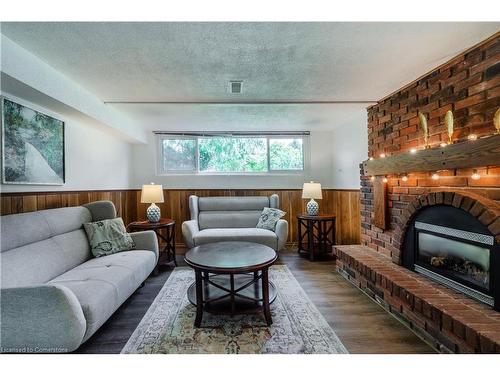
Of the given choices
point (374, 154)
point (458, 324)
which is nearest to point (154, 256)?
point (458, 324)

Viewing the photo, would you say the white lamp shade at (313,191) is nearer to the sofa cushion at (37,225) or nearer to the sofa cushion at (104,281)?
the sofa cushion at (104,281)

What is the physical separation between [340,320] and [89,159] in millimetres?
3572

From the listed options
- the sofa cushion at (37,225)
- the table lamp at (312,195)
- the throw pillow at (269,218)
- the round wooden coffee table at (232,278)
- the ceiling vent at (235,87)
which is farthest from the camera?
the table lamp at (312,195)

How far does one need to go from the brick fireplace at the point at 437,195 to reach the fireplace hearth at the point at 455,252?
2.3 inches

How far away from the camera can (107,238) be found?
271cm

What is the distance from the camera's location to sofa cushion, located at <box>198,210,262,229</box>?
417 centimetres

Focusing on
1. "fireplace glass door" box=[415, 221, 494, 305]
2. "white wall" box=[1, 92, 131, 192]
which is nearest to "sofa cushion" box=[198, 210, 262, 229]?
"white wall" box=[1, 92, 131, 192]

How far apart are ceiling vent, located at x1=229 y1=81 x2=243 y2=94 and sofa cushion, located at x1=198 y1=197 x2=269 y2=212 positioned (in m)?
2.17

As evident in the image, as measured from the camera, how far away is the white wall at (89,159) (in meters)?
2.70

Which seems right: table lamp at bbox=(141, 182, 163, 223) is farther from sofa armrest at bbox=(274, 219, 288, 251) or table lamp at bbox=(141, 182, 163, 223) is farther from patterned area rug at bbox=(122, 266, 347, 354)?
sofa armrest at bbox=(274, 219, 288, 251)

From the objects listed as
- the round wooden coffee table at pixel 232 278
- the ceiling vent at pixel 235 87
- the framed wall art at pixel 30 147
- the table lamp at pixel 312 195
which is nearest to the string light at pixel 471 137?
the round wooden coffee table at pixel 232 278

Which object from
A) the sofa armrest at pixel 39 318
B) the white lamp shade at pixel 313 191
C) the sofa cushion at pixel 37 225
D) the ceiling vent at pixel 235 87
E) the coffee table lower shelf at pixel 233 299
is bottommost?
the coffee table lower shelf at pixel 233 299

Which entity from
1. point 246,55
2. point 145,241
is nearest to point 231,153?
point 145,241

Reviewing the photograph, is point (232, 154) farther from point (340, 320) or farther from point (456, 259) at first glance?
point (456, 259)
